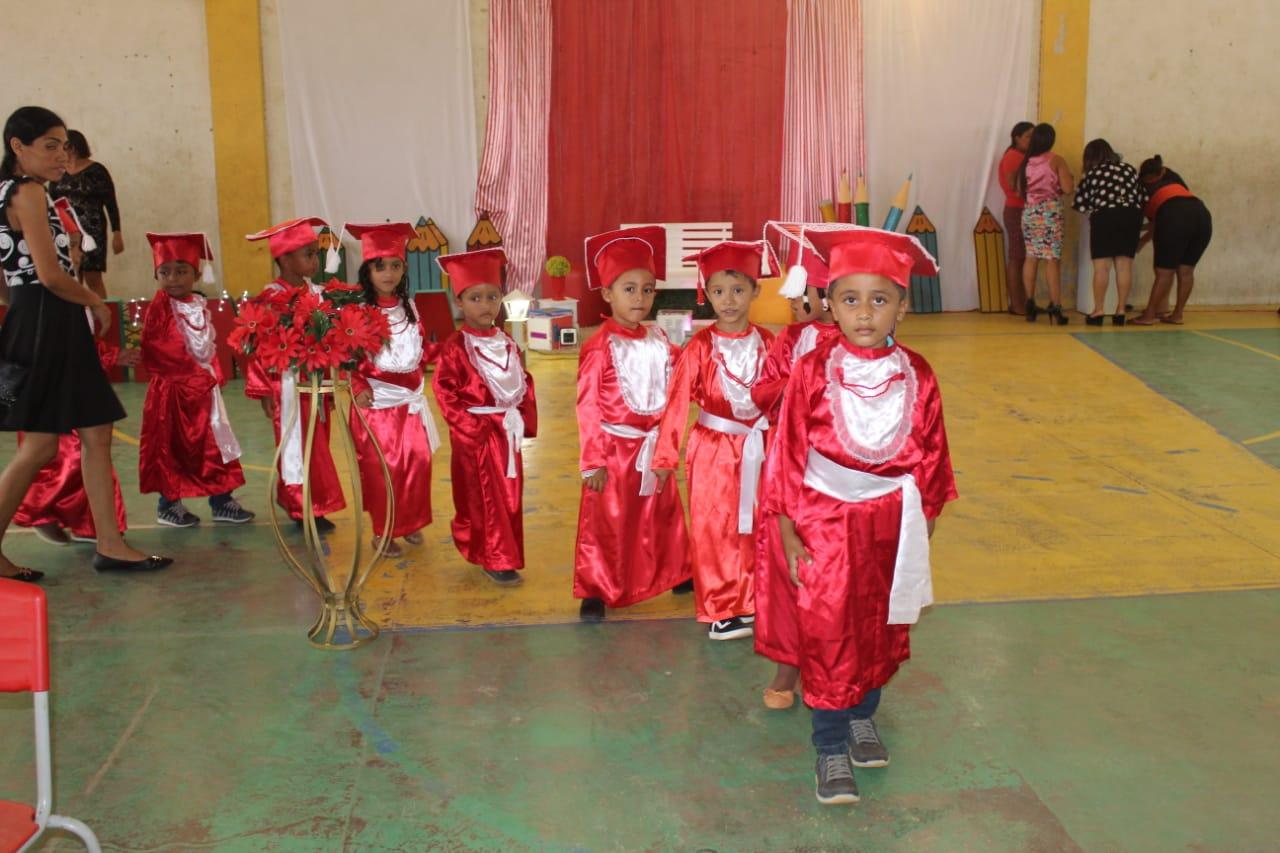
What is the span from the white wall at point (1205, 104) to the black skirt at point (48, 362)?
10.1 metres

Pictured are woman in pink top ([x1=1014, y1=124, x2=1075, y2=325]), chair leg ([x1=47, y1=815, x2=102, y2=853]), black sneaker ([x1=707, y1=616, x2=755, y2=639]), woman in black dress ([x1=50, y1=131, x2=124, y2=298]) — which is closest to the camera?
chair leg ([x1=47, y1=815, x2=102, y2=853])

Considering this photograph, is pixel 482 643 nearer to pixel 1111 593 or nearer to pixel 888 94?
pixel 1111 593

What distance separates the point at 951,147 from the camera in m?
11.6

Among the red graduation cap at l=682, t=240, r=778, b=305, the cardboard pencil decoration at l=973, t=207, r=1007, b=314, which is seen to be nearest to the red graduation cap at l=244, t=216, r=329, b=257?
the red graduation cap at l=682, t=240, r=778, b=305

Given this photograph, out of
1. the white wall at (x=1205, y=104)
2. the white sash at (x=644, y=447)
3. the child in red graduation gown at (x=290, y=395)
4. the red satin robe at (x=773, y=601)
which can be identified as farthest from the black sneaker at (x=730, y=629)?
the white wall at (x=1205, y=104)

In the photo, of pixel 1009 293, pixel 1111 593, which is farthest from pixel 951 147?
pixel 1111 593

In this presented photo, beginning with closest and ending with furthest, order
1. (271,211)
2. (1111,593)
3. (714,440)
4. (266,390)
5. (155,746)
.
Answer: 1. (155,746)
2. (714,440)
3. (1111,593)
4. (266,390)
5. (271,211)

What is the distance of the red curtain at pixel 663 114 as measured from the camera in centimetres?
1103

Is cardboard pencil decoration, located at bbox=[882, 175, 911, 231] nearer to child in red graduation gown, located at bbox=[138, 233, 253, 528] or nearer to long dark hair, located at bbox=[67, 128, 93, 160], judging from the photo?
long dark hair, located at bbox=[67, 128, 93, 160]

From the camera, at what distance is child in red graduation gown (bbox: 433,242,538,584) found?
429 cm

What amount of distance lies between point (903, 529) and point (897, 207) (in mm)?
8394

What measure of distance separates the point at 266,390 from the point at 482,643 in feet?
5.18

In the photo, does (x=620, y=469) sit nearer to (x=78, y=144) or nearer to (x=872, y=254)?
(x=872, y=254)

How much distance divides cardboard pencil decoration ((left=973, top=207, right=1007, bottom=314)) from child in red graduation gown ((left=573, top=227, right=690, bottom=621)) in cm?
835
